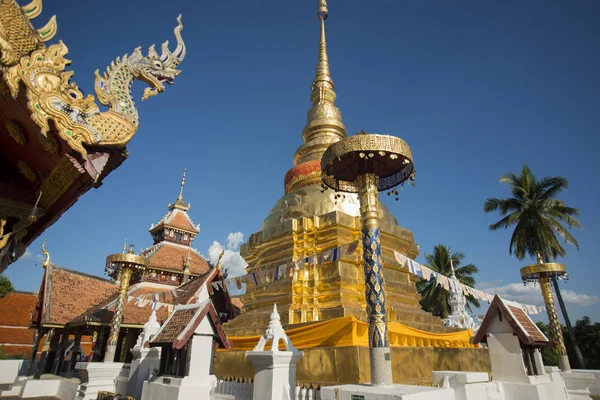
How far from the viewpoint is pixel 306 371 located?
8414 mm

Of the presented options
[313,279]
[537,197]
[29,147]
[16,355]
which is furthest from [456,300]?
[16,355]

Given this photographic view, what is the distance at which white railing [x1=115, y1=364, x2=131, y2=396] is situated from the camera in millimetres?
10697

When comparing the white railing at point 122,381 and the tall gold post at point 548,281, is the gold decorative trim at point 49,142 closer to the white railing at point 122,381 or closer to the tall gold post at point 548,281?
the white railing at point 122,381

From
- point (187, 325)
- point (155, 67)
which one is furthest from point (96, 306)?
point (155, 67)

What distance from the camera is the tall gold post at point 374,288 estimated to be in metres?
5.64

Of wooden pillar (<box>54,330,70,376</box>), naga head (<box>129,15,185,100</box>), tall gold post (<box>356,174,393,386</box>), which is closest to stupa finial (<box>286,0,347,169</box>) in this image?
tall gold post (<box>356,174,393,386</box>)

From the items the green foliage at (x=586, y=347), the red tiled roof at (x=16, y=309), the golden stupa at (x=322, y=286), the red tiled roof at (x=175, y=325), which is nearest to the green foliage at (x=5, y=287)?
the red tiled roof at (x=16, y=309)

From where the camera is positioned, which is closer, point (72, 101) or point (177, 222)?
point (72, 101)

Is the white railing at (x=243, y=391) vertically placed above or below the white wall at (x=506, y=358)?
below

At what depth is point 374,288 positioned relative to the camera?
20.5 feet

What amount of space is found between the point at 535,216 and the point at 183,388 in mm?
23857

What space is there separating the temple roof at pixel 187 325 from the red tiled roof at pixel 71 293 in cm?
1401

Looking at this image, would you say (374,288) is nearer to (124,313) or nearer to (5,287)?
(124,313)

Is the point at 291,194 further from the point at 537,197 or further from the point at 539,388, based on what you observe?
the point at 537,197
